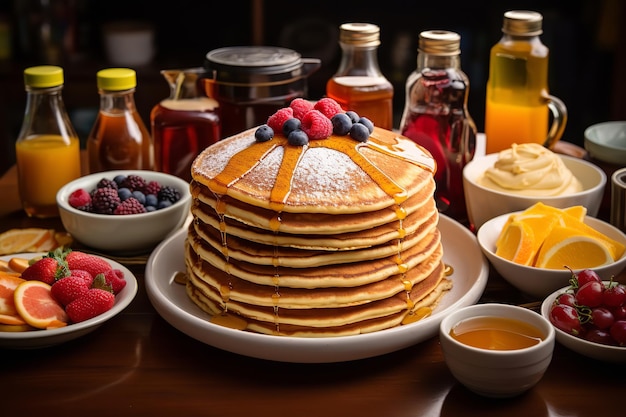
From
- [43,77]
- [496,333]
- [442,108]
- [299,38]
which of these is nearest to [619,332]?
[496,333]

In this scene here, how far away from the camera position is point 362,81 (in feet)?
6.27

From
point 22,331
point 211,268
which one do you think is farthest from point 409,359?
point 22,331

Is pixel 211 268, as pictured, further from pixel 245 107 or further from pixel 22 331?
pixel 245 107

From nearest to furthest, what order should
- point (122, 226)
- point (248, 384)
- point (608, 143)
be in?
point (248, 384) < point (122, 226) < point (608, 143)

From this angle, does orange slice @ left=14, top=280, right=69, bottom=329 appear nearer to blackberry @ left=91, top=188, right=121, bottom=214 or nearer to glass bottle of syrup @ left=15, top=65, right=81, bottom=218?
blackberry @ left=91, top=188, right=121, bottom=214

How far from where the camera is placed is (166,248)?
1.64 m

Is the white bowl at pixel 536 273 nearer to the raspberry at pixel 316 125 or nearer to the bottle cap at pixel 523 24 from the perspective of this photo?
the raspberry at pixel 316 125

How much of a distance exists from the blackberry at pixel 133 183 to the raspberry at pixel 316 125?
48 cm

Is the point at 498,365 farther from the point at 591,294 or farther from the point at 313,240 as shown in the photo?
the point at 313,240

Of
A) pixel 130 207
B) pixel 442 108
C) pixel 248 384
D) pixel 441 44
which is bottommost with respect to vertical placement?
pixel 248 384

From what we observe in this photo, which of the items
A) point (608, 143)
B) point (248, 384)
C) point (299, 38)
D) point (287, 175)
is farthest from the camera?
point (299, 38)

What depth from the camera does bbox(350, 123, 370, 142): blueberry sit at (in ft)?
4.81

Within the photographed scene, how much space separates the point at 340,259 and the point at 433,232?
247mm

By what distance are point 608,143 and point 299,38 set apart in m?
1.69
